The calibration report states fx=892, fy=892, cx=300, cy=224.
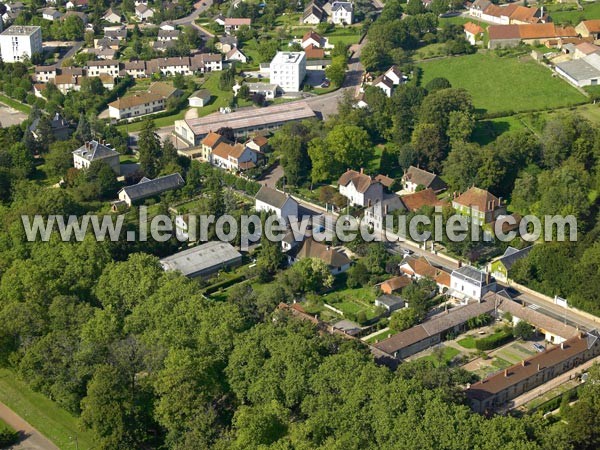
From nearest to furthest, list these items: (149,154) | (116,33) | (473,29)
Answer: (149,154) → (473,29) → (116,33)

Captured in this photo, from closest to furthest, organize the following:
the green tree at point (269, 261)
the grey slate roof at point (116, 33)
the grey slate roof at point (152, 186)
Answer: the green tree at point (269, 261) → the grey slate roof at point (152, 186) → the grey slate roof at point (116, 33)

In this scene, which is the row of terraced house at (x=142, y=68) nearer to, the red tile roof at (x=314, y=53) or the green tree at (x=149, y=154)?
the red tile roof at (x=314, y=53)

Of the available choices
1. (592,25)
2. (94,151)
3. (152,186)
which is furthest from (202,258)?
(592,25)

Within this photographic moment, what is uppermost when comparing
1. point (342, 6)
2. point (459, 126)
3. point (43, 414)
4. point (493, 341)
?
point (342, 6)

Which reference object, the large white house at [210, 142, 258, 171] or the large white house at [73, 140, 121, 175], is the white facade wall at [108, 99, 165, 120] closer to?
the large white house at [73, 140, 121, 175]

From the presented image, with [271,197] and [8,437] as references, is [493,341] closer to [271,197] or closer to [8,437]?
[271,197]

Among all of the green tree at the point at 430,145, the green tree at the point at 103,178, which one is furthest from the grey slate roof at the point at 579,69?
the green tree at the point at 103,178

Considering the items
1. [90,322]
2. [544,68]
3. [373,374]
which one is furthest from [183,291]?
[544,68]
